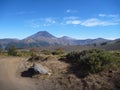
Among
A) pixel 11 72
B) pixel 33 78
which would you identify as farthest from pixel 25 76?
pixel 11 72

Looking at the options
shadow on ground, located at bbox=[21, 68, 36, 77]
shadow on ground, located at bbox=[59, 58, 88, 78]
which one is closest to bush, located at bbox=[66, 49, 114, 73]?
shadow on ground, located at bbox=[59, 58, 88, 78]

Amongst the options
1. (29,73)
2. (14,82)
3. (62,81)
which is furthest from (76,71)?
(14,82)

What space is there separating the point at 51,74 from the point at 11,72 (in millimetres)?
4221

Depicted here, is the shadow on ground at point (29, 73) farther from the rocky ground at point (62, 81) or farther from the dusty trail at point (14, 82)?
the dusty trail at point (14, 82)

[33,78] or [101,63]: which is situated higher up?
[101,63]

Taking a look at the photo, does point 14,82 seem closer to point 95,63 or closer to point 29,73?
point 29,73

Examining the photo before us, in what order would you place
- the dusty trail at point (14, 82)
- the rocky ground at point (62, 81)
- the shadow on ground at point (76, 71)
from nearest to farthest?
the rocky ground at point (62, 81)
the dusty trail at point (14, 82)
the shadow on ground at point (76, 71)

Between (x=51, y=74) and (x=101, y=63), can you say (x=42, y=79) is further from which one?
(x=101, y=63)

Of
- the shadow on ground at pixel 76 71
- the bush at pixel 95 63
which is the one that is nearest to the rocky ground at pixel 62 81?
the shadow on ground at pixel 76 71

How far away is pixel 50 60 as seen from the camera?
70.9 feet

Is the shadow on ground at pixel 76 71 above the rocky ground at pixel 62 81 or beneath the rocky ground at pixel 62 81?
above

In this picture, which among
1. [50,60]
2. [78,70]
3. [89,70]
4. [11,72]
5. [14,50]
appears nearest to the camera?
[89,70]

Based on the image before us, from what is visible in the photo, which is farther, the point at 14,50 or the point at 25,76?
the point at 14,50

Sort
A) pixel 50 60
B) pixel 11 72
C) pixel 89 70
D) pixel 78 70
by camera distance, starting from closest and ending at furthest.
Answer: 1. pixel 89 70
2. pixel 78 70
3. pixel 11 72
4. pixel 50 60
